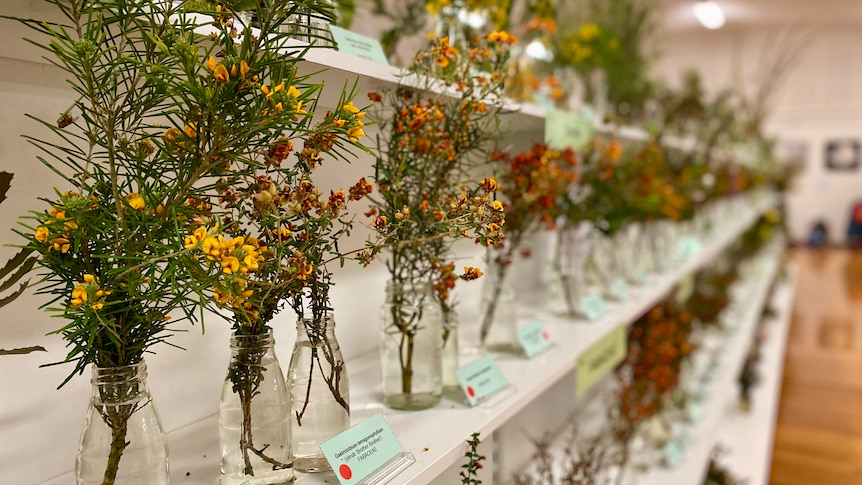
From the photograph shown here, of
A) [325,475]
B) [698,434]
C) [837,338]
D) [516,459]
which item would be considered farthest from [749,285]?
[325,475]

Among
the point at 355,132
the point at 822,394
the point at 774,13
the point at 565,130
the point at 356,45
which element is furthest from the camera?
the point at 774,13

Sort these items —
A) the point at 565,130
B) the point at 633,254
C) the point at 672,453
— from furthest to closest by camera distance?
the point at 633,254 < the point at 672,453 < the point at 565,130

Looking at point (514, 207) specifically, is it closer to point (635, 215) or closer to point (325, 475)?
point (325, 475)

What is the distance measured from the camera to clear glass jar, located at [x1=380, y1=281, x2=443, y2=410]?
2.99 ft

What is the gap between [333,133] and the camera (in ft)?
1.95

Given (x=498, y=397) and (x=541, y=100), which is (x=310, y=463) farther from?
(x=541, y=100)

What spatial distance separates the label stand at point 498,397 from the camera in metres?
0.96

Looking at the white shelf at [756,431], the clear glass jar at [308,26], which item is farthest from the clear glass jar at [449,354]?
the white shelf at [756,431]

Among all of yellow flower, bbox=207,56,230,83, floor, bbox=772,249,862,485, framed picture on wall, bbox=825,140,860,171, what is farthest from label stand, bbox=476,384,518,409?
framed picture on wall, bbox=825,140,860,171

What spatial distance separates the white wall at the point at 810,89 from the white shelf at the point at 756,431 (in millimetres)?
6363

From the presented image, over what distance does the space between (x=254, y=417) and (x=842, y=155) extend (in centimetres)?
1202

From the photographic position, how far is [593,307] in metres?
1.54

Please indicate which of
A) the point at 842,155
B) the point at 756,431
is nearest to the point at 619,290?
the point at 756,431

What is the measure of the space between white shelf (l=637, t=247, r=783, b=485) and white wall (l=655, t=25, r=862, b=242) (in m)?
6.50
